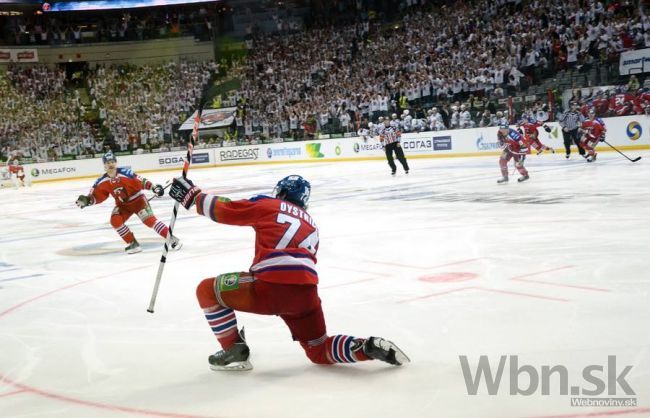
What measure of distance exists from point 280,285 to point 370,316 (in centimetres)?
150

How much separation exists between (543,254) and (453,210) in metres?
4.41

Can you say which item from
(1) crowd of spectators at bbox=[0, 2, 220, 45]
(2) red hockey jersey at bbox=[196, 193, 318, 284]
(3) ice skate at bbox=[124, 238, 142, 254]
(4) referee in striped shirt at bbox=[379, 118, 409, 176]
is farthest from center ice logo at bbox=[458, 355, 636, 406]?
(1) crowd of spectators at bbox=[0, 2, 220, 45]

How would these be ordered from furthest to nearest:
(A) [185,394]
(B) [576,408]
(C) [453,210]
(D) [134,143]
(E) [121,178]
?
(D) [134,143]
(C) [453,210]
(E) [121,178]
(A) [185,394]
(B) [576,408]

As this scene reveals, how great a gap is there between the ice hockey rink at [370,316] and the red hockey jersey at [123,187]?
730 mm

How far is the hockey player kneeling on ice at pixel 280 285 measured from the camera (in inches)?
161

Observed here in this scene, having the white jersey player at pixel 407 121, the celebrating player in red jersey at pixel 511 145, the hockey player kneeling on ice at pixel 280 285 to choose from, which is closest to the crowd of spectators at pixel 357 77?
the white jersey player at pixel 407 121

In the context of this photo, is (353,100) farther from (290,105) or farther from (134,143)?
(134,143)

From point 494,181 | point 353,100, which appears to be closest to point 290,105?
point 353,100

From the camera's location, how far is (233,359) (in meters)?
4.29

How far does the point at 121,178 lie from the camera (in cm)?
1019

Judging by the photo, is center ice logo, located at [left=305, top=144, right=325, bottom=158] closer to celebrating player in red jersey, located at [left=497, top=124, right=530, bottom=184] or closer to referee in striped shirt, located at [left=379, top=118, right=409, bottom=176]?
referee in striped shirt, located at [left=379, top=118, right=409, bottom=176]

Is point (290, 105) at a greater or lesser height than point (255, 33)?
lesser

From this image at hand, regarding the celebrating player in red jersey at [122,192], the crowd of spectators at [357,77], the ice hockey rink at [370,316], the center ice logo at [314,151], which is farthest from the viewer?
the center ice logo at [314,151]

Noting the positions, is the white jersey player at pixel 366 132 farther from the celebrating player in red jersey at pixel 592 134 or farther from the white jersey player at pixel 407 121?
the celebrating player in red jersey at pixel 592 134
